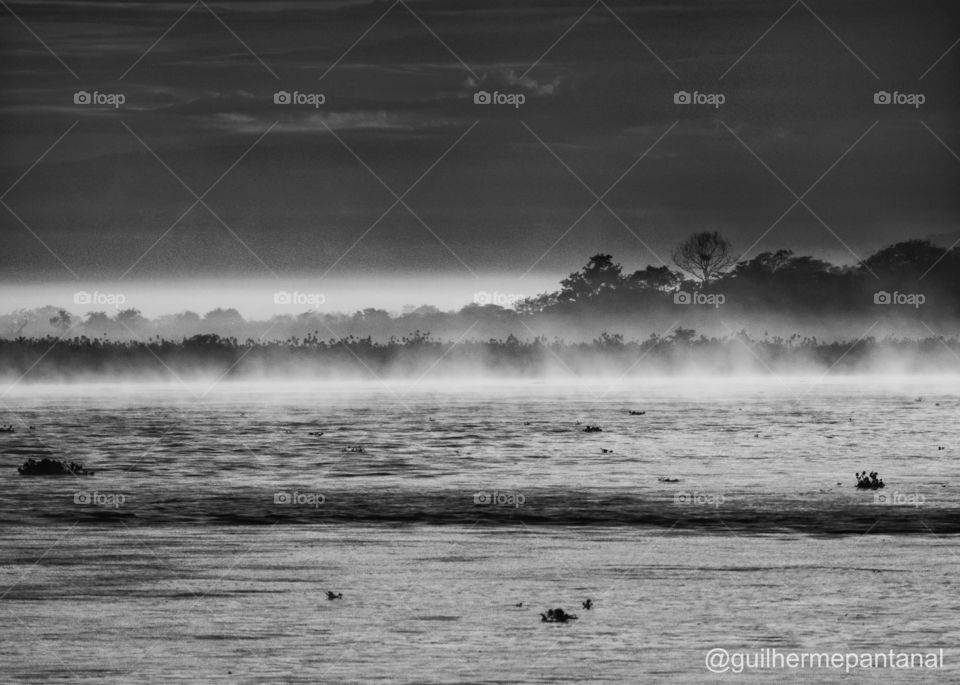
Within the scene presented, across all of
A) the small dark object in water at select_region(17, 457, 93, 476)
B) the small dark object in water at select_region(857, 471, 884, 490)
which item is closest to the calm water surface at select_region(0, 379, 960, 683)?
the small dark object in water at select_region(857, 471, 884, 490)

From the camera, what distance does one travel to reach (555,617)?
19328 mm

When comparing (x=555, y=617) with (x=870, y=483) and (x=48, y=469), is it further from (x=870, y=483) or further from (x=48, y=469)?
(x=48, y=469)

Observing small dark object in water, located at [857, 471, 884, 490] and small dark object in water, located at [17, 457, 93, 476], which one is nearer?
small dark object in water, located at [857, 471, 884, 490]

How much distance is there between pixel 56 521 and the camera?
30484 millimetres

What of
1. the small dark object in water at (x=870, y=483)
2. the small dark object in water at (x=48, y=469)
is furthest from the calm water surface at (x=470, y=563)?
the small dark object in water at (x=48, y=469)

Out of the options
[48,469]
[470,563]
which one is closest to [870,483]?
[470,563]

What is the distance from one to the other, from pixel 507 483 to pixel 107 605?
2053 centimetres

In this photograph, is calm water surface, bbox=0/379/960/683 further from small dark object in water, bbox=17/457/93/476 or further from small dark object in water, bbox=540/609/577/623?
small dark object in water, bbox=17/457/93/476

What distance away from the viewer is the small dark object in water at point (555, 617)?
1928cm

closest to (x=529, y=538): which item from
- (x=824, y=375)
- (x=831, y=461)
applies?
(x=831, y=461)

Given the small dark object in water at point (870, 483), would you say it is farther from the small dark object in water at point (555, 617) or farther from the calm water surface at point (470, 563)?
the small dark object in water at point (555, 617)

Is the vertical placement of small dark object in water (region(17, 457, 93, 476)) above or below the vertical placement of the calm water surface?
above

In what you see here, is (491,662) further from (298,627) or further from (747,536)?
(747,536)

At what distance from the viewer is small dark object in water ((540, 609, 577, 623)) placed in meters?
19.3
